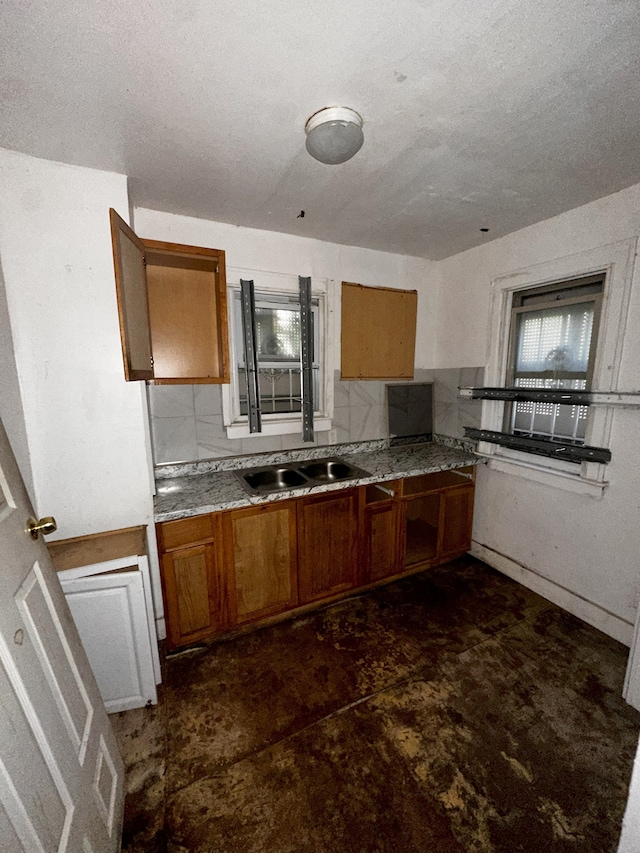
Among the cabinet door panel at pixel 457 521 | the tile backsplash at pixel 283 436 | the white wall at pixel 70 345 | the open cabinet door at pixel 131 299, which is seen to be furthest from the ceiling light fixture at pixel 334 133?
the cabinet door panel at pixel 457 521

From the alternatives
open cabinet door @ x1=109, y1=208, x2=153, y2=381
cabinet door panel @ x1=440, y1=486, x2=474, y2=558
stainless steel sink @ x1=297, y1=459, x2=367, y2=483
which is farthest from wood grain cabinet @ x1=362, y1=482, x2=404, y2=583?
open cabinet door @ x1=109, y1=208, x2=153, y2=381

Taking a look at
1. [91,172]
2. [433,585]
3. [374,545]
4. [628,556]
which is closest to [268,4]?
[91,172]

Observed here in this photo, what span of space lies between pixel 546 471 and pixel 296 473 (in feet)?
5.70

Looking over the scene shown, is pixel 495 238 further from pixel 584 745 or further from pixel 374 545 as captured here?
pixel 584 745

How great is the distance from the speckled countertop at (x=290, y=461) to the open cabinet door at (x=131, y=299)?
0.73m

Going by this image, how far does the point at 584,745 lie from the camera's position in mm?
1487

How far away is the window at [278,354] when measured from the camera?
252 centimetres

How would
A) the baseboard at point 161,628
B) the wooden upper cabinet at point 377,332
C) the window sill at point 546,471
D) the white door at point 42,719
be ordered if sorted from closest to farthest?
the white door at point 42,719, the baseboard at point 161,628, the window sill at point 546,471, the wooden upper cabinet at point 377,332

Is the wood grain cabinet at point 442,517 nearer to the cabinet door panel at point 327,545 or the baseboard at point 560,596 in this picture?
the baseboard at point 560,596

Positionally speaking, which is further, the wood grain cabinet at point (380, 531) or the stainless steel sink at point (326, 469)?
the stainless steel sink at point (326, 469)

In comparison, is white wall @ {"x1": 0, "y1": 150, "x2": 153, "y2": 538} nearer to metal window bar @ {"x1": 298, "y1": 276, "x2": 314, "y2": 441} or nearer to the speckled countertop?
the speckled countertop

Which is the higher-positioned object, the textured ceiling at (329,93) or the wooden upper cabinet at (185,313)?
the textured ceiling at (329,93)

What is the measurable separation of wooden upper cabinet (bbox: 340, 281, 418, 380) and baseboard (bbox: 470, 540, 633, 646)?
1.66 metres

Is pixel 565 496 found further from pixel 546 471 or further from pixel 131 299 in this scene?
pixel 131 299
